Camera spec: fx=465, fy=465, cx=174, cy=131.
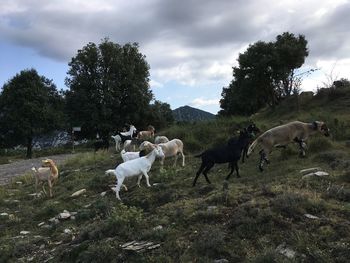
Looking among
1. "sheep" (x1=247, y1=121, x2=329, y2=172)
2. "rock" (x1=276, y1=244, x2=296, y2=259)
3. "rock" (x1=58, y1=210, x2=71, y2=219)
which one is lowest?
"rock" (x1=58, y1=210, x2=71, y2=219)

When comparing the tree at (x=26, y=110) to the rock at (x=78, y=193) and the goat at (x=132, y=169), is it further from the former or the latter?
the goat at (x=132, y=169)

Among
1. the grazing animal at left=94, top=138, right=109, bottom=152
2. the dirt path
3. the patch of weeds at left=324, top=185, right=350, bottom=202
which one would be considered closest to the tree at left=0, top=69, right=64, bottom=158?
the dirt path

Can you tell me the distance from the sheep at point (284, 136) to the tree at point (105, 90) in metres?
38.7

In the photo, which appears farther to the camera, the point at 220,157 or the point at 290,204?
the point at 220,157

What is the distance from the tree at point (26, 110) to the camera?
161 feet

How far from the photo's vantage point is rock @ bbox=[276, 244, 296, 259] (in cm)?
689

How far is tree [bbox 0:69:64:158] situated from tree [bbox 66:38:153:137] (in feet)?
8.80

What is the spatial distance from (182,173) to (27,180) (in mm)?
7954

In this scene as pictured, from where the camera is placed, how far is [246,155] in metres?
15.4

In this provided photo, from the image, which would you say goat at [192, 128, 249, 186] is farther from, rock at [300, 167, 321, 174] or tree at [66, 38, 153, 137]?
tree at [66, 38, 153, 137]

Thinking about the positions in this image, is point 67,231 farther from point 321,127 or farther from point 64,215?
point 321,127

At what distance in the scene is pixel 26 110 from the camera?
49375 mm

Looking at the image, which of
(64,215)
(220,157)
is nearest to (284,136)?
(220,157)

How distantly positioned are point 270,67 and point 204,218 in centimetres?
2438
